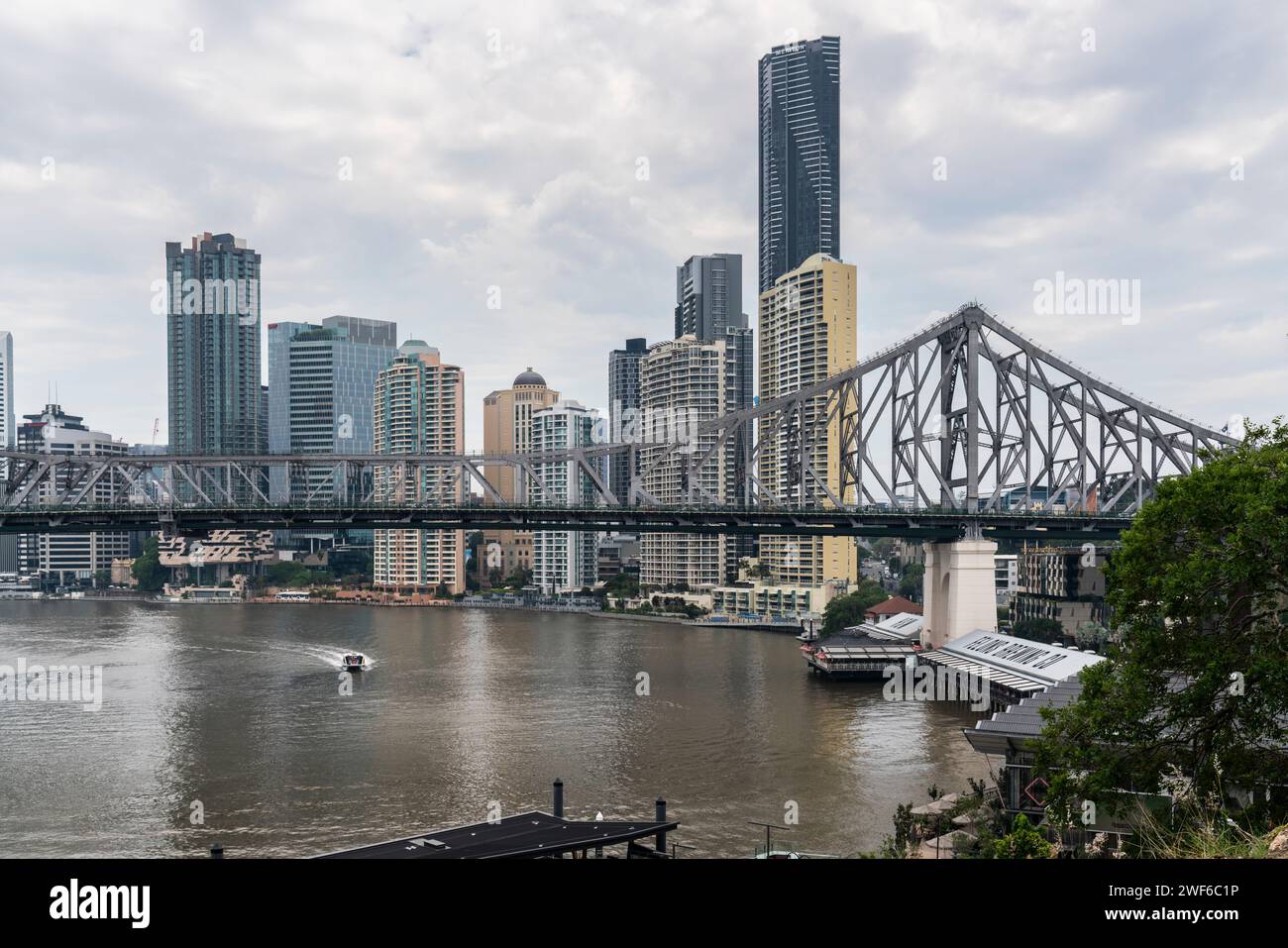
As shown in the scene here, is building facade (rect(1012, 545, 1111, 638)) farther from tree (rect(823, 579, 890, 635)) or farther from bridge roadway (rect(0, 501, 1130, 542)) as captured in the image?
tree (rect(823, 579, 890, 635))

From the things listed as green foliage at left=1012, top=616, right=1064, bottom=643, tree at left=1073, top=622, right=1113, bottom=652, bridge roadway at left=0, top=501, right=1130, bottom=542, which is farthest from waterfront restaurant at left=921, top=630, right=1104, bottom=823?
green foliage at left=1012, top=616, right=1064, bottom=643

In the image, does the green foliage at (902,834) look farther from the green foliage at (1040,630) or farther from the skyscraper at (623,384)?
the skyscraper at (623,384)

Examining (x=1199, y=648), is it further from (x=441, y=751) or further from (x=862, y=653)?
(x=862, y=653)

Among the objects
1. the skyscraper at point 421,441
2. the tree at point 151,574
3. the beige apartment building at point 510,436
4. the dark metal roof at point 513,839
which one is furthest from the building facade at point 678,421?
the dark metal roof at point 513,839

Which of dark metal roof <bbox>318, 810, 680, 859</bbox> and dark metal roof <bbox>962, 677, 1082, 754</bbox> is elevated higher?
dark metal roof <bbox>962, 677, 1082, 754</bbox>

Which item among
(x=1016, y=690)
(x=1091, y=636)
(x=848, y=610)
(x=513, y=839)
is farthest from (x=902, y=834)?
(x=848, y=610)
